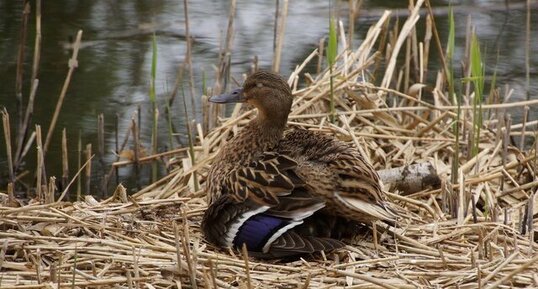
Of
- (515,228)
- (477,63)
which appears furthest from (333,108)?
(515,228)

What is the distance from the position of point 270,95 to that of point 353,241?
2.57 feet

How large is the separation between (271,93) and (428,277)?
1216 mm

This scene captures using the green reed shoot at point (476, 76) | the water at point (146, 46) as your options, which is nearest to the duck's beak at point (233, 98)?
the green reed shoot at point (476, 76)

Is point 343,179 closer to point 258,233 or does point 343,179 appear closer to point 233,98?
point 258,233

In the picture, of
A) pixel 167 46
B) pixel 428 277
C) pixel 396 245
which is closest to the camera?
pixel 428 277

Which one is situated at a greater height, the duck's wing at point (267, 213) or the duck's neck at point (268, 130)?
the duck's neck at point (268, 130)

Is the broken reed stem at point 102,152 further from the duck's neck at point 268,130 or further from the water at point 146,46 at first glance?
the duck's neck at point 268,130

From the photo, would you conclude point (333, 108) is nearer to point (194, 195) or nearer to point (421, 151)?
point (421, 151)

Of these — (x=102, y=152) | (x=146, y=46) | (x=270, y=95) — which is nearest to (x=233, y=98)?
(x=270, y=95)

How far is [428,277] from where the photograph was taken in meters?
4.19

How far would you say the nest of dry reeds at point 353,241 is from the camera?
161 inches

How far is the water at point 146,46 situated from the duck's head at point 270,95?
79.3 inches

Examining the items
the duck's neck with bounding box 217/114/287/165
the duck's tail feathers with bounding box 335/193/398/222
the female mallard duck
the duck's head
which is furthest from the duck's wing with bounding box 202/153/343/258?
the duck's head

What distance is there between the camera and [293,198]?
4465 mm
